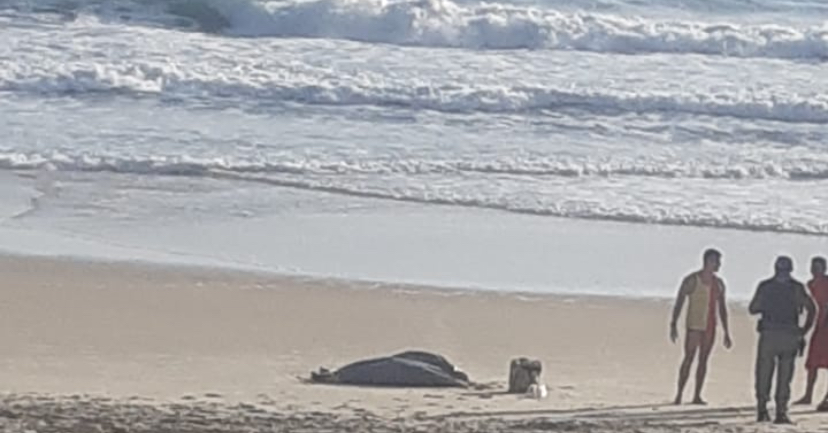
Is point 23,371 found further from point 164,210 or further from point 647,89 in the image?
point 647,89

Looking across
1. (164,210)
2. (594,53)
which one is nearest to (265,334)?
(164,210)

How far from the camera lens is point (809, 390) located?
13.0m

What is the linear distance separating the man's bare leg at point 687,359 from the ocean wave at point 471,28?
19.3 metres

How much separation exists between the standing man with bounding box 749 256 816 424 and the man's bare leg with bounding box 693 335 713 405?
457 mm

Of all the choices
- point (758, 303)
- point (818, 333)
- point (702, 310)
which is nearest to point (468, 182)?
point (702, 310)

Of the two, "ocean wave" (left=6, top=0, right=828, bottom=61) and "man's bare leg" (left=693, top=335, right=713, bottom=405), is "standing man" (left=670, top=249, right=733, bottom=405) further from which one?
"ocean wave" (left=6, top=0, right=828, bottom=61)

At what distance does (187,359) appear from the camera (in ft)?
43.3

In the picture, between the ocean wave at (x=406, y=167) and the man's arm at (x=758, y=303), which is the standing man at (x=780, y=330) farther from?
the ocean wave at (x=406, y=167)

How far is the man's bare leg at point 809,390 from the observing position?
42.7 ft

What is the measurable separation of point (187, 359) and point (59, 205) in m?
5.46

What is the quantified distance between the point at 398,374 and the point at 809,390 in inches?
103

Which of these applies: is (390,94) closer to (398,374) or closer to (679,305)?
(679,305)

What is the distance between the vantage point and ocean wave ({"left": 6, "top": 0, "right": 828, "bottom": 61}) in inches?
1275

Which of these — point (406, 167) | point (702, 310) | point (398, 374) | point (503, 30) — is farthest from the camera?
point (503, 30)
